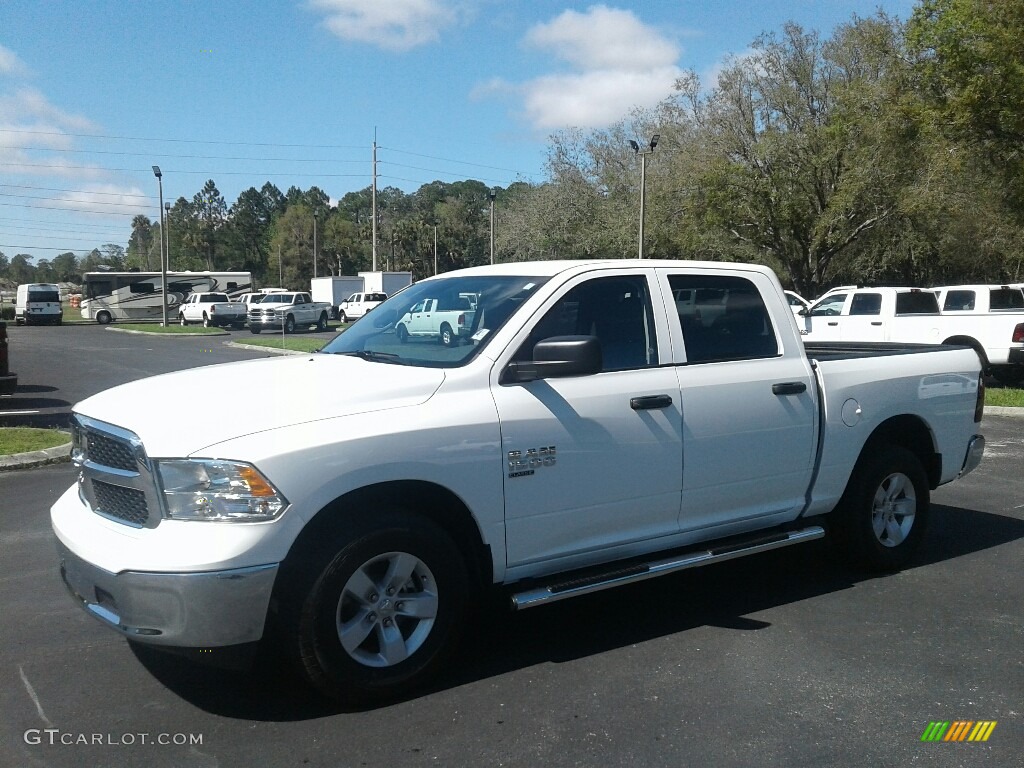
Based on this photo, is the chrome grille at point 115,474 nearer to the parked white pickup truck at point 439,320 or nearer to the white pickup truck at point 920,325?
the parked white pickup truck at point 439,320

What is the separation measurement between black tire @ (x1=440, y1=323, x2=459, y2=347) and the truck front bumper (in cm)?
150

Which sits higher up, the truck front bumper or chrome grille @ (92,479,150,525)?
chrome grille @ (92,479,150,525)

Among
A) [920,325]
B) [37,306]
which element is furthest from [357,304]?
[920,325]

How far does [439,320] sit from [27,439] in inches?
302

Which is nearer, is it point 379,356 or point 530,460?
point 530,460

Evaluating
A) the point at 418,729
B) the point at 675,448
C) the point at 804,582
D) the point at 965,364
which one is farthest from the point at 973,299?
the point at 418,729

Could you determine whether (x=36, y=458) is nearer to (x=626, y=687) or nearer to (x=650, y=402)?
(x=650, y=402)

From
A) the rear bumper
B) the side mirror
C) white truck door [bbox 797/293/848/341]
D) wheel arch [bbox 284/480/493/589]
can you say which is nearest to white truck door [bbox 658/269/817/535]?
the side mirror

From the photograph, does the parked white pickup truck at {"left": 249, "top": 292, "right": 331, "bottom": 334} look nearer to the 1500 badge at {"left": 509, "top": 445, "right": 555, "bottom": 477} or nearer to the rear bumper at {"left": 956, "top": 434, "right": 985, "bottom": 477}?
the rear bumper at {"left": 956, "top": 434, "right": 985, "bottom": 477}

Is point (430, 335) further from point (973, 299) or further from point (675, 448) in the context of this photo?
point (973, 299)

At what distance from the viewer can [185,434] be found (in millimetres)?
3891

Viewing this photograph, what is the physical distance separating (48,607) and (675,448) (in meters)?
3.67

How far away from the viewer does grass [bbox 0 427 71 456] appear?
33.5 ft

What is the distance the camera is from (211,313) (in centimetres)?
4822
